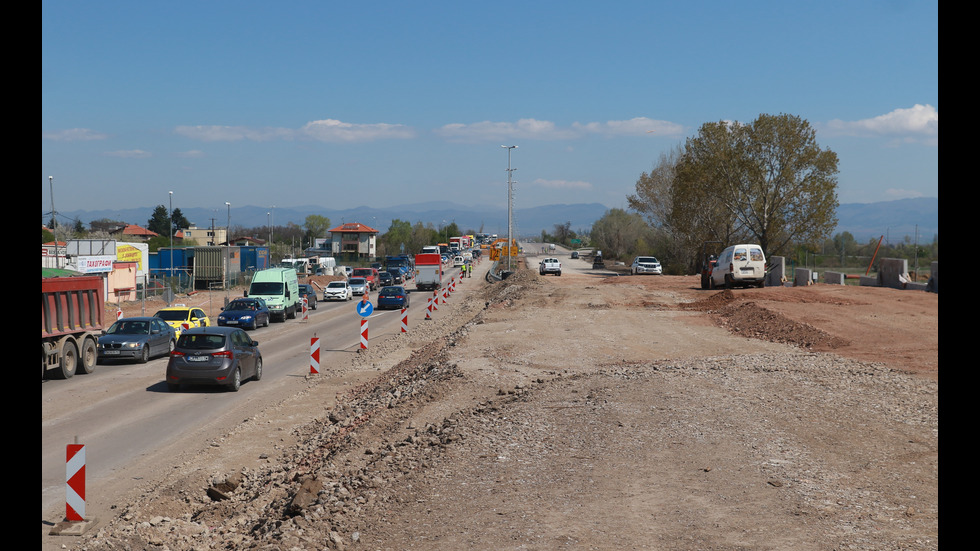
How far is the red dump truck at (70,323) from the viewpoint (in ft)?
61.7

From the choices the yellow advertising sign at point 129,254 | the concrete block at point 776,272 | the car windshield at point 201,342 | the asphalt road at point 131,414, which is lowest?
the asphalt road at point 131,414

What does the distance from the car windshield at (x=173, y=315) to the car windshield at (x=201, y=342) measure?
11.2m

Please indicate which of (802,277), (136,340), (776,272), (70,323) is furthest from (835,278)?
(70,323)

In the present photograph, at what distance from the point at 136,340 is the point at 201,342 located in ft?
21.6

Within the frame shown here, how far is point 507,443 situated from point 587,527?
118 inches

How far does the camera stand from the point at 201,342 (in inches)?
691

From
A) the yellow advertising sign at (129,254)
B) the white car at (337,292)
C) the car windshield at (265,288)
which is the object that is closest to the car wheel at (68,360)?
the car windshield at (265,288)

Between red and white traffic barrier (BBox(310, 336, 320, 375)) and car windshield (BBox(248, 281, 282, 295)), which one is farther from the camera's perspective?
car windshield (BBox(248, 281, 282, 295))

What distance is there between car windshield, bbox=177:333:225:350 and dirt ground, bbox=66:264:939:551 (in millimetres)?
2355

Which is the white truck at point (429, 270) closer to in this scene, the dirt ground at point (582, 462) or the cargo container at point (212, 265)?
the cargo container at point (212, 265)

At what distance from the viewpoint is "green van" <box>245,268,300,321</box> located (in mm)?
36406

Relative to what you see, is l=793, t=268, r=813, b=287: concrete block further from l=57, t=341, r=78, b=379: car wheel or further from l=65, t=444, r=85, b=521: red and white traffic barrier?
l=65, t=444, r=85, b=521: red and white traffic barrier

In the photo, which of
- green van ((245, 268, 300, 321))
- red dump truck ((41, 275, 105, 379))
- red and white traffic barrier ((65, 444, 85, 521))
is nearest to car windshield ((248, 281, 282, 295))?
green van ((245, 268, 300, 321))
